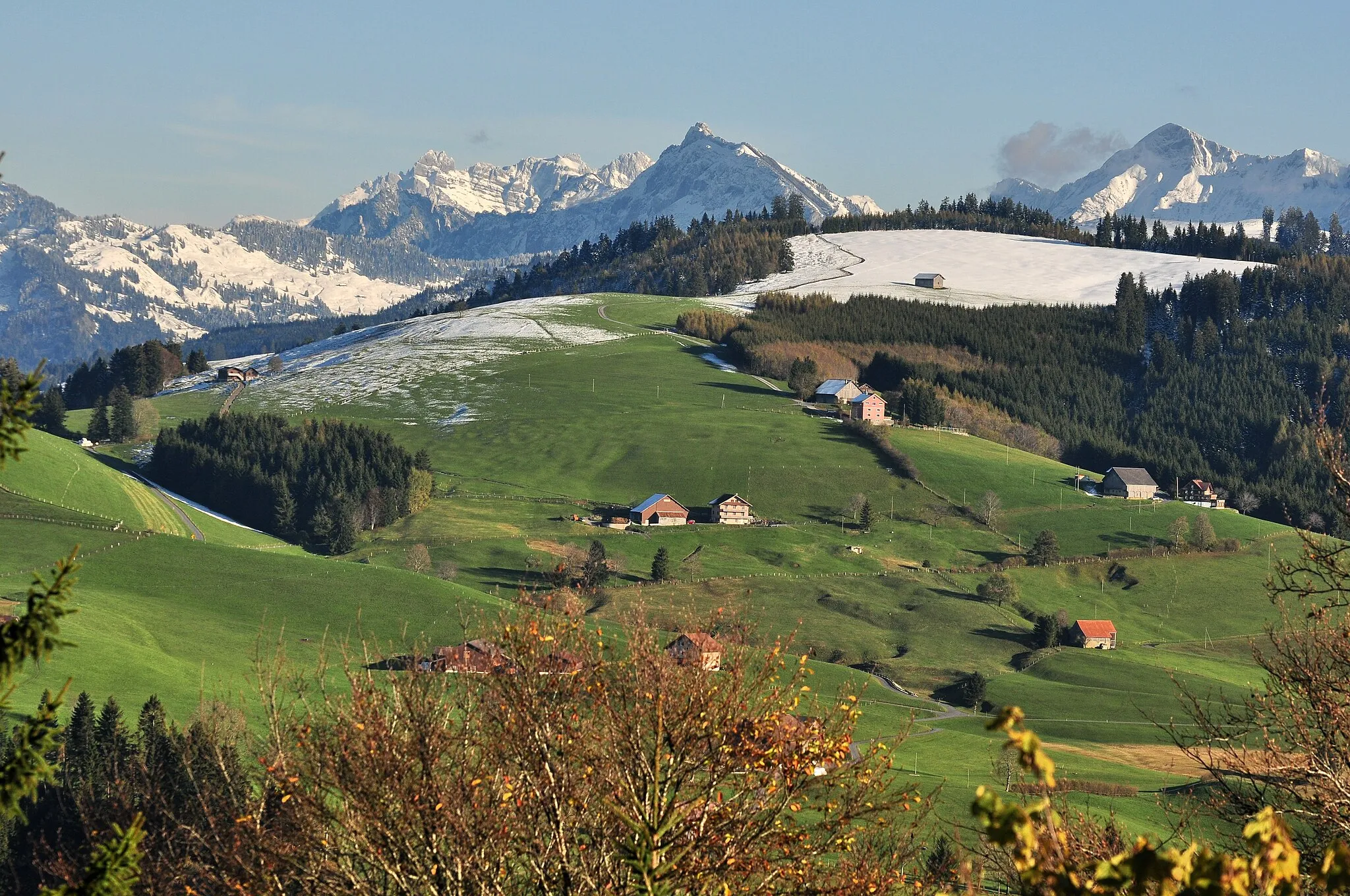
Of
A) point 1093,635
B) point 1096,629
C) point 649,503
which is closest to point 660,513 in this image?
point 649,503

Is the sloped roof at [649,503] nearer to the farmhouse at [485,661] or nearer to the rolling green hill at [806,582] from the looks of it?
the rolling green hill at [806,582]

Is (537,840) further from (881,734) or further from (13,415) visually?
(881,734)

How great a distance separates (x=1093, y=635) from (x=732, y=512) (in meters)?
50.2

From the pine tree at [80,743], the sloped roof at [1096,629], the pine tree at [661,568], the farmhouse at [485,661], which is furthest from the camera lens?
the pine tree at [661,568]

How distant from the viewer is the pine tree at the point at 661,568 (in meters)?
147

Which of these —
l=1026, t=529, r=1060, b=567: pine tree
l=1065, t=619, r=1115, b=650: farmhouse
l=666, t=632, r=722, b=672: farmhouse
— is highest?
l=666, t=632, r=722, b=672: farmhouse

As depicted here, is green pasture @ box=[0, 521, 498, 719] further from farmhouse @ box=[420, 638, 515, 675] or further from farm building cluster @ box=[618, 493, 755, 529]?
farmhouse @ box=[420, 638, 515, 675]

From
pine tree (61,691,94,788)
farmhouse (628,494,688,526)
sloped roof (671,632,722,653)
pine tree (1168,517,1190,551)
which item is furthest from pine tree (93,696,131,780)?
pine tree (1168,517,1190,551)

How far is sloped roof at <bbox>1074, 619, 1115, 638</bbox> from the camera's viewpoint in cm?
14062

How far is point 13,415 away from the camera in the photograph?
16250 millimetres

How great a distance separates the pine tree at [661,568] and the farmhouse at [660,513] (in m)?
23.4

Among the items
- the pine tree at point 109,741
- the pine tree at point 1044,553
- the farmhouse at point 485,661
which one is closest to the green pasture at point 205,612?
the pine tree at point 109,741

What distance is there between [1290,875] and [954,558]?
154m

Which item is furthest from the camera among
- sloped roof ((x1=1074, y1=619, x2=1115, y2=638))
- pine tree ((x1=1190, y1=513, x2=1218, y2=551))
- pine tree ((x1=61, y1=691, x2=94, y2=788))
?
pine tree ((x1=1190, y1=513, x2=1218, y2=551))
